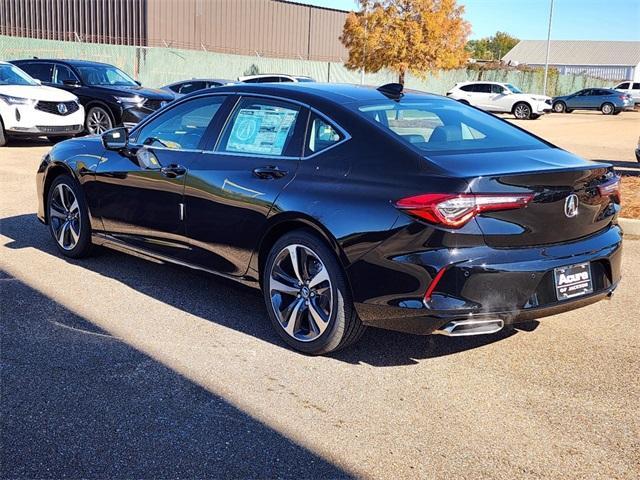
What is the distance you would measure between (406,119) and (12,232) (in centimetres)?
471

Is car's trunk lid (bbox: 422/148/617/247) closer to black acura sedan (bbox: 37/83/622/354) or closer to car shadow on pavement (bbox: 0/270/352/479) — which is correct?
black acura sedan (bbox: 37/83/622/354)

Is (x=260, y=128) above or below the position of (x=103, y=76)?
below

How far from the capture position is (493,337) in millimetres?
4891

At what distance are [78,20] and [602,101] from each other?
3447 centimetres

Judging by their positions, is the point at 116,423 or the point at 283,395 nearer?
the point at 116,423

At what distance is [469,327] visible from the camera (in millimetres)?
4031

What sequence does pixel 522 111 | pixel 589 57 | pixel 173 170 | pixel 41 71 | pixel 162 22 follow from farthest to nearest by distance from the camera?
pixel 589 57
pixel 162 22
pixel 522 111
pixel 41 71
pixel 173 170

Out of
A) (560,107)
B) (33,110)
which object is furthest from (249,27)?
(33,110)

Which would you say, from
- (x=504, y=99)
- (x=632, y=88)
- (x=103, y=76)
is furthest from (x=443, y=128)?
(x=632, y=88)

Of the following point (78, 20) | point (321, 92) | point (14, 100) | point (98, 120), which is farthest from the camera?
point (78, 20)

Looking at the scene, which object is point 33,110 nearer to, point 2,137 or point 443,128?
point 2,137

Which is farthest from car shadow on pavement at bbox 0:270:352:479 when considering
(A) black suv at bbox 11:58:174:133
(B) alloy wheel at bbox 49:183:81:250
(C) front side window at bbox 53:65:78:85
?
(C) front side window at bbox 53:65:78:85

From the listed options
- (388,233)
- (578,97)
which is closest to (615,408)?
(388,233)

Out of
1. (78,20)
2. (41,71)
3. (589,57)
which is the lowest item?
(41,71)
